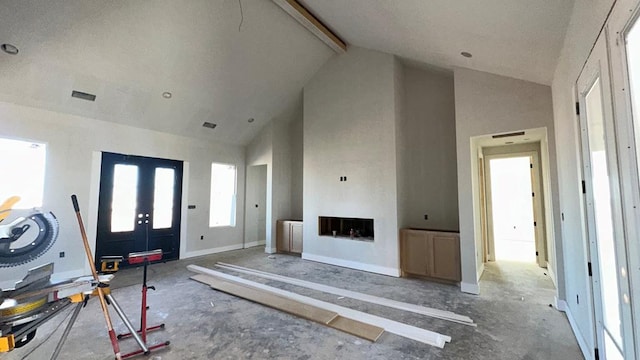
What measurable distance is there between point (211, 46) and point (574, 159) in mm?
5296

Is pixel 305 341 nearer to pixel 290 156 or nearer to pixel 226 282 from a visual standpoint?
pixel 226 282

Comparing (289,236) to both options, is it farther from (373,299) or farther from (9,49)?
(9,49)

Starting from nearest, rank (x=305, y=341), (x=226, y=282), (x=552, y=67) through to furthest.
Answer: (x=305, y=341) < (x=552, y=67) < (x=226, y=282)

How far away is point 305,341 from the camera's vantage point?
270 centimetres

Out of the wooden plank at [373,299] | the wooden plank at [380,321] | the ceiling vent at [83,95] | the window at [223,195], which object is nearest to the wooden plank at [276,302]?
the wooden plank at [380,321]

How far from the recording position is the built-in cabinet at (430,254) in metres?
4.34

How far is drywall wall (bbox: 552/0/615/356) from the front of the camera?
6.48 feet

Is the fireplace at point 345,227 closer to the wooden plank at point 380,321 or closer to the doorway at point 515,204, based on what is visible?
the wooden plank at point 380,321

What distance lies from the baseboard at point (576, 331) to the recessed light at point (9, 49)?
7.35 m

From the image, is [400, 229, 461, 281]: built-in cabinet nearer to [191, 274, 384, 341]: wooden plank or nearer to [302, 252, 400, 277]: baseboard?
[302, 252, 400, 277]: baseboard

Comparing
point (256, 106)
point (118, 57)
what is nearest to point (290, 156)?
point (256, 106)

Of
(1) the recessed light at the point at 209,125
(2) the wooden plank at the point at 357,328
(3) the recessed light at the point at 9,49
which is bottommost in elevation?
(2) the wooden plank at the point at 357,328

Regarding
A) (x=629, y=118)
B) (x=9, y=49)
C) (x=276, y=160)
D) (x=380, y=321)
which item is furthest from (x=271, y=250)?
(x=629, y=118)

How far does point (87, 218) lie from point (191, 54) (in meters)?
3.65
